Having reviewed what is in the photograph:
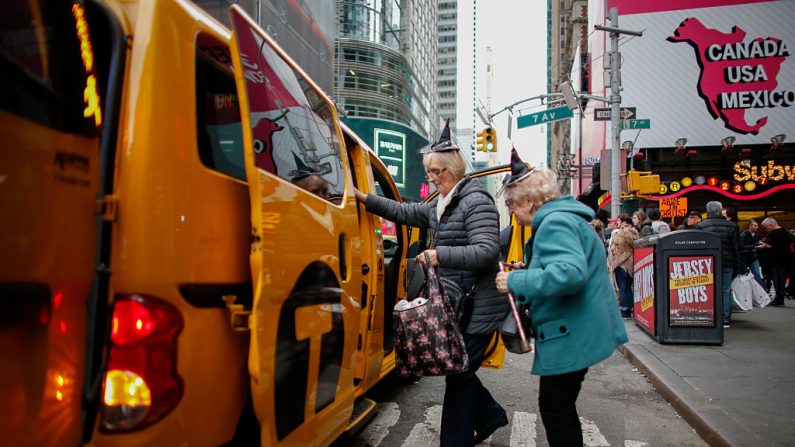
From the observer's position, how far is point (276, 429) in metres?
2.22

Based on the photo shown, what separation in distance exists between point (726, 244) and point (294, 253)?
319 inches

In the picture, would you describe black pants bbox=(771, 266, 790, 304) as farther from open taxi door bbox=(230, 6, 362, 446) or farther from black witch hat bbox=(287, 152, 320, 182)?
black witch hat bbox=(287, 152, 320, 182)

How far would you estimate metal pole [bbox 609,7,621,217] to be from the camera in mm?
13984

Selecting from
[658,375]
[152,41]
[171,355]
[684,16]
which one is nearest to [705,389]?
[658,375]

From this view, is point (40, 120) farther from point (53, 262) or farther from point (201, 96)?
point (201, 96)

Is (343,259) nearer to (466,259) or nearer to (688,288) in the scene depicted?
(466,259)

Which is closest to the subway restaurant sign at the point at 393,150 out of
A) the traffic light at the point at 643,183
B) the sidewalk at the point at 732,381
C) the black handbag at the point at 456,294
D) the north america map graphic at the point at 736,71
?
the traffic light at the point at 643,183

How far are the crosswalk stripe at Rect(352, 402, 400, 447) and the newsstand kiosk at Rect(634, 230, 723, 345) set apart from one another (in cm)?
405

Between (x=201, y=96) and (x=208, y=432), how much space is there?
50.5 inches

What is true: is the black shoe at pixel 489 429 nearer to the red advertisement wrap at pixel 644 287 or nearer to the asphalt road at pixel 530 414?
the asphalt road at pixel 530 414

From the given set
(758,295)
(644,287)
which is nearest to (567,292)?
(644,287)

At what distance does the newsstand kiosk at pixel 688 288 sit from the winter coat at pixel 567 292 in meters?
4.75

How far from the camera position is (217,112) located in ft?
7.59

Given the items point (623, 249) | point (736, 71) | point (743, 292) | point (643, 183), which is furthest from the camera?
point (736, 71)
